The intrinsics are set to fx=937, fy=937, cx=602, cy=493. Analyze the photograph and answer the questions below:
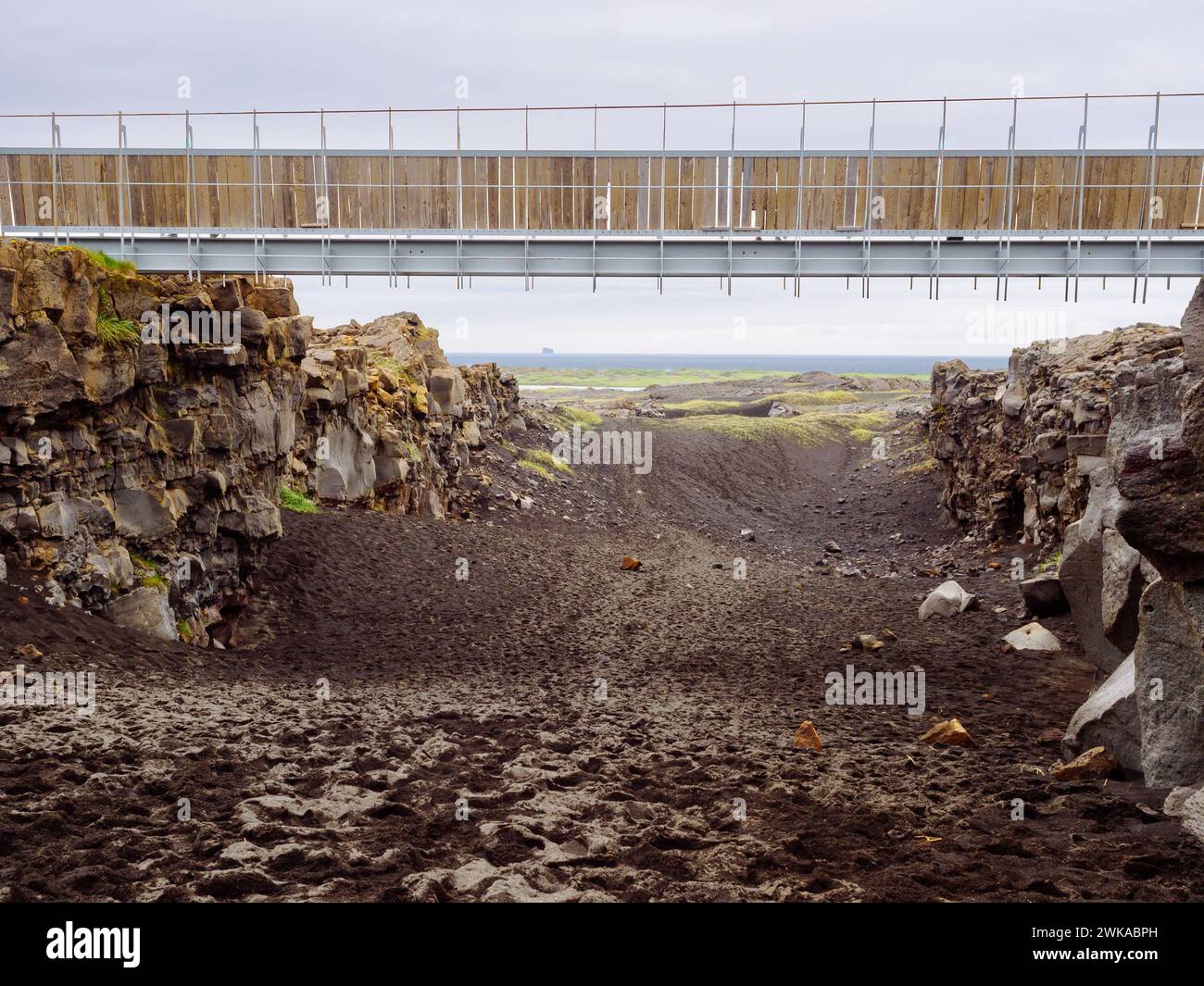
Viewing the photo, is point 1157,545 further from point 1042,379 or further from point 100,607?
point 1042,379

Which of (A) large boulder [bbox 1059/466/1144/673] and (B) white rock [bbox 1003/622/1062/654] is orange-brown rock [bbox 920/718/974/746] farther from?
(B) white rock [bbox 1003/622/1062/654]

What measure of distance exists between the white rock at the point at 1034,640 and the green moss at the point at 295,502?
13164mm

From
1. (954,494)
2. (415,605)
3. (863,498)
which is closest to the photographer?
(415,605)

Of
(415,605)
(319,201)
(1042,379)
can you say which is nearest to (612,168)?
(319,201)

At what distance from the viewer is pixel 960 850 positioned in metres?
6.29

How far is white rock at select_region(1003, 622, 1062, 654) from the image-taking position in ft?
41.3

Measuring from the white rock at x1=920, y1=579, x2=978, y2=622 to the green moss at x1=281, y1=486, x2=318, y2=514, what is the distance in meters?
11.9

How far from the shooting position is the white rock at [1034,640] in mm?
12594

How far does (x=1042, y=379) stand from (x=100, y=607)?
18.6m

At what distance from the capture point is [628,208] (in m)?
24.1

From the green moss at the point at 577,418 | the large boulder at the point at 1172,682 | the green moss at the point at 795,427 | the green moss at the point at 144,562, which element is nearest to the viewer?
the large boulder at the point at 1172,682

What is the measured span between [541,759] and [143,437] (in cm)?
827

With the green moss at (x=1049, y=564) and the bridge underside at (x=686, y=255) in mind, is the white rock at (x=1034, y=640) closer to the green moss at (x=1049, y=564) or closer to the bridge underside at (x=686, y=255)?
the green moss at (x=1049, y=564)

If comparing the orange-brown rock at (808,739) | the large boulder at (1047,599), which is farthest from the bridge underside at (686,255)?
the orange-brown rock at (808,739)
